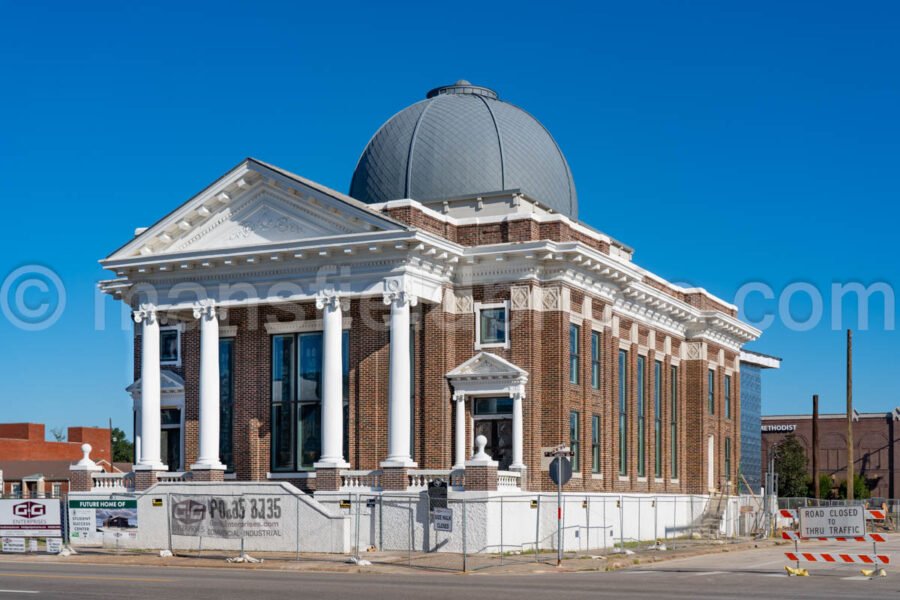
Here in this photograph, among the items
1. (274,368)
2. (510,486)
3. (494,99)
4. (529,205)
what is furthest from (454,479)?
(494,99)

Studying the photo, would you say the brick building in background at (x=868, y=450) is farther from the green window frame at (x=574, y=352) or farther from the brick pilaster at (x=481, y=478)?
the brick pilaster at (x=481, y=478)

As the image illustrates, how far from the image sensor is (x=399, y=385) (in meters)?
39.7

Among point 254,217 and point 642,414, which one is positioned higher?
point 254,217

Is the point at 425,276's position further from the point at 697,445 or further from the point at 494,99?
the point at 697,445

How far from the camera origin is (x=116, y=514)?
127ft

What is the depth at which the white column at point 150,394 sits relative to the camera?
43156 millimetres

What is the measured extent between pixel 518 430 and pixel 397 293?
230 inches

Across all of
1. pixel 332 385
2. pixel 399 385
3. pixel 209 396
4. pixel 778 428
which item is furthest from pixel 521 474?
pixel 778 428

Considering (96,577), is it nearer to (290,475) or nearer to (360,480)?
(360,480)

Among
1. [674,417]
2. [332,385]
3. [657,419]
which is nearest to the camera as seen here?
[332,385]

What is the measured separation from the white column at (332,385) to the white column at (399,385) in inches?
64.4

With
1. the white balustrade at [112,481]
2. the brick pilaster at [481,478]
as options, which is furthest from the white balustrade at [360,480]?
the white balustrade at [112,481]

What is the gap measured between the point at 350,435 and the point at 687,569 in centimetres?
1385

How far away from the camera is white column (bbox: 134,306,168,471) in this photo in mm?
43156
